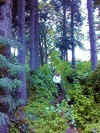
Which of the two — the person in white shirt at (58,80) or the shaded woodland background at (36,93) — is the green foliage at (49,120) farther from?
the person in white shirt at (58,80)

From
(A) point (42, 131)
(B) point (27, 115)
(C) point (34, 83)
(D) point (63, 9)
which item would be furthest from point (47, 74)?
(D) point (63, 9)

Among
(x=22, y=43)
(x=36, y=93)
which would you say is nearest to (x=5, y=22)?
(x=22, y=43)

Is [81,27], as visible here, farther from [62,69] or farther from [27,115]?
[27,115]

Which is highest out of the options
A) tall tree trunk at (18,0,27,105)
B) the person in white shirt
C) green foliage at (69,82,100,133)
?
tall tree trunk at (18,0,27,105)

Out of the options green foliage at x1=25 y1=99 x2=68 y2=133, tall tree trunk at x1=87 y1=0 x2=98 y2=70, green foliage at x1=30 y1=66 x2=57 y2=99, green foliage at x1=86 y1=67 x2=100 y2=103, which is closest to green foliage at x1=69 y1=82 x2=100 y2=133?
green foliage at x1=86 y1=67 x2=100 y2=103

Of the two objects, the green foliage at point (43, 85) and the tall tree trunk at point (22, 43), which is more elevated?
the tall tree trunk at point (22, 43)

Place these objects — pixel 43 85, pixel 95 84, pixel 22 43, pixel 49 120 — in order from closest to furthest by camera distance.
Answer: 1. pixel 49 120
2. pixel 95 84
3. pixel 22 43
4. pixel 43 85

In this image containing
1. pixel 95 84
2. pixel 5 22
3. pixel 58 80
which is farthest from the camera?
pixel 58 80

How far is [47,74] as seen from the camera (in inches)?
550

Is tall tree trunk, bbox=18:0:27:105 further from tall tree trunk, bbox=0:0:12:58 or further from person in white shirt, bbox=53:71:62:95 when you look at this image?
tall tree trunk, bbox=0:0:12:58

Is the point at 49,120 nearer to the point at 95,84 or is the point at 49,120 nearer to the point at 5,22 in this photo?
the point at 95,84

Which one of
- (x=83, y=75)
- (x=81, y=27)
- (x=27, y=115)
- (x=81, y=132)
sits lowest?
(x=81, y=132)

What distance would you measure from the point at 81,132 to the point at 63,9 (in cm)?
1708

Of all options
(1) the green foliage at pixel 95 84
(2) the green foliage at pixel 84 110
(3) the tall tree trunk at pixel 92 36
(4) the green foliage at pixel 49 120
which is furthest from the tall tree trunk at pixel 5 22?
(3) the tall tree trunk at pixel 92 36
